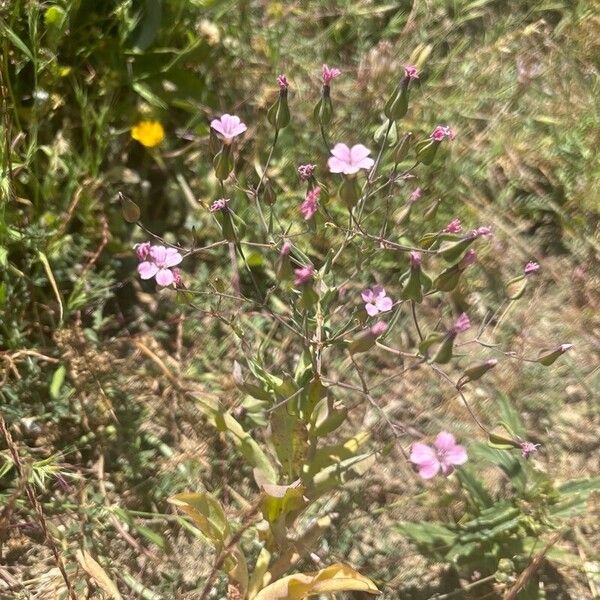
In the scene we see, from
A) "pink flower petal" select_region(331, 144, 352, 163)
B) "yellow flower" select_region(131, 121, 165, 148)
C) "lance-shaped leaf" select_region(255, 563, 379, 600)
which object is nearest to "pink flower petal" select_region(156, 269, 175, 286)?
"pink flower petal" select_region(331, 144, 352, 163)

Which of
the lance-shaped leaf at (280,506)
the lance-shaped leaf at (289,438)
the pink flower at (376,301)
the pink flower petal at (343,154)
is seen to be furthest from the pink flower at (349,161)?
the lance-shaped leaf at (280,506)

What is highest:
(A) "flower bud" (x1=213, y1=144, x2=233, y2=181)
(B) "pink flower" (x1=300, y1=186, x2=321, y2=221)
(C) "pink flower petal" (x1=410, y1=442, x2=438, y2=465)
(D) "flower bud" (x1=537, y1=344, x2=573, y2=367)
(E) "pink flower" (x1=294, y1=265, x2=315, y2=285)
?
(A) "flower bud" (x1=213, y1=144, x2=233, y2=181)

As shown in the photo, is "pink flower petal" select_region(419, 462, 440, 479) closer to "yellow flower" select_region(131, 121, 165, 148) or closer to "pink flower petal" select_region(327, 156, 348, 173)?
"pink flower petal" select_region(327, 156, 348, 173)

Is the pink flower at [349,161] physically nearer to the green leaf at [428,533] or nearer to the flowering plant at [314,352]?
the flowering plant at [314,352]

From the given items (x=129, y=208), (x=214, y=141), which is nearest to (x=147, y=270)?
(x=129, y=208)

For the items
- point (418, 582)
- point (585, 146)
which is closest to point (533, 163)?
point (585, 146)

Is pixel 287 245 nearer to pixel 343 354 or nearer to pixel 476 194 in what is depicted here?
pixel 343 354
